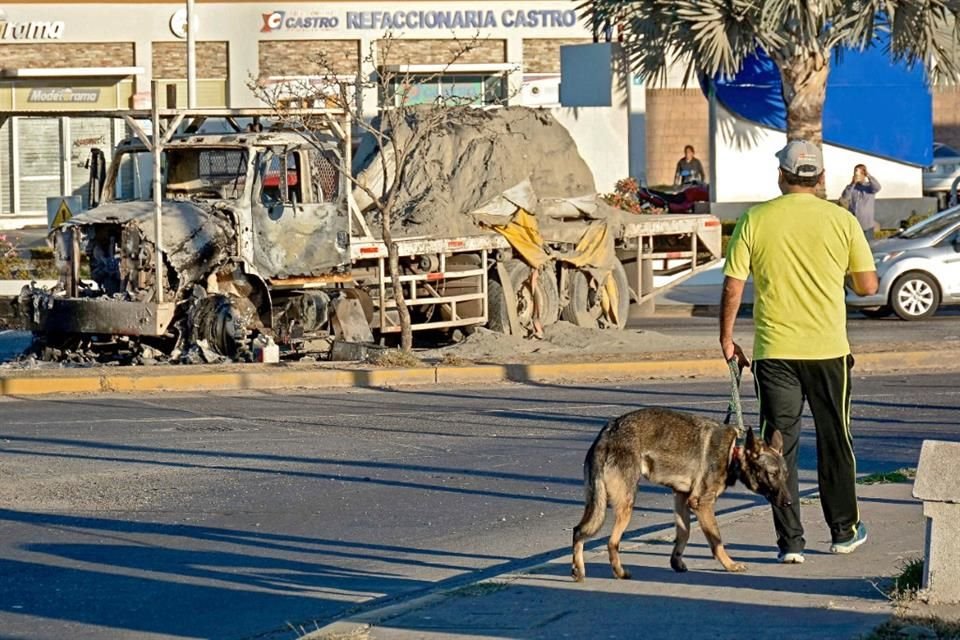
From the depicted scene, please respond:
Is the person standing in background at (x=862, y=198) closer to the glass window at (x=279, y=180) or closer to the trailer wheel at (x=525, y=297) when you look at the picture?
the trailer wheel at (x=525, y=297)

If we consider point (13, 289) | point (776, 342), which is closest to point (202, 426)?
point (776, 342)

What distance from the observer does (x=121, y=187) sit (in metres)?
18.2

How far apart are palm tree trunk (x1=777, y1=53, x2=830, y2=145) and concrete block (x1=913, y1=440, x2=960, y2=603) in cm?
1945

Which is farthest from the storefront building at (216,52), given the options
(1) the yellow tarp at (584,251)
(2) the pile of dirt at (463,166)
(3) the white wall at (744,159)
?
(1) the yellow tarp at (584,251)

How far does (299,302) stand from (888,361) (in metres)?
5.72

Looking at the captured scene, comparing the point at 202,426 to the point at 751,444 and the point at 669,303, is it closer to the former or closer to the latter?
the point at 751,444

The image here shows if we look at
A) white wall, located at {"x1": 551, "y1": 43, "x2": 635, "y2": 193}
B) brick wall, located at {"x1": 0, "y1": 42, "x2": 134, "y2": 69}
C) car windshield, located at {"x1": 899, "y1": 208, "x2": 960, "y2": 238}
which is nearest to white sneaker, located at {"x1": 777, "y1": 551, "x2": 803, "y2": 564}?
car windshield, located at {"x1": 899, "y1": 208, "x2": 960, "y2": 238}

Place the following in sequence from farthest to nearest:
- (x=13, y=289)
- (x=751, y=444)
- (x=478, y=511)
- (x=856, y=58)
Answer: (x=856, y=58) → (x=13, y=289) → (x=478, y=511) → (x=751, y=444)

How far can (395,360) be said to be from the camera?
16.9m

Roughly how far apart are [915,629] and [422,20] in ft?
131

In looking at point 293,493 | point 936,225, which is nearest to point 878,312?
point 936,225

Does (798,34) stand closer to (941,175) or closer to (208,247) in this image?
(208,247)

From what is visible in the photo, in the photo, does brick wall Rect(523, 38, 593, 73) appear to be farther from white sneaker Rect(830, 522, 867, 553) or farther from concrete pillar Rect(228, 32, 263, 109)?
white sneaker Rect(830, 522, 867, 553)

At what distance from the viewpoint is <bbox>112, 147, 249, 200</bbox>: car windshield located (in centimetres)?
1780
